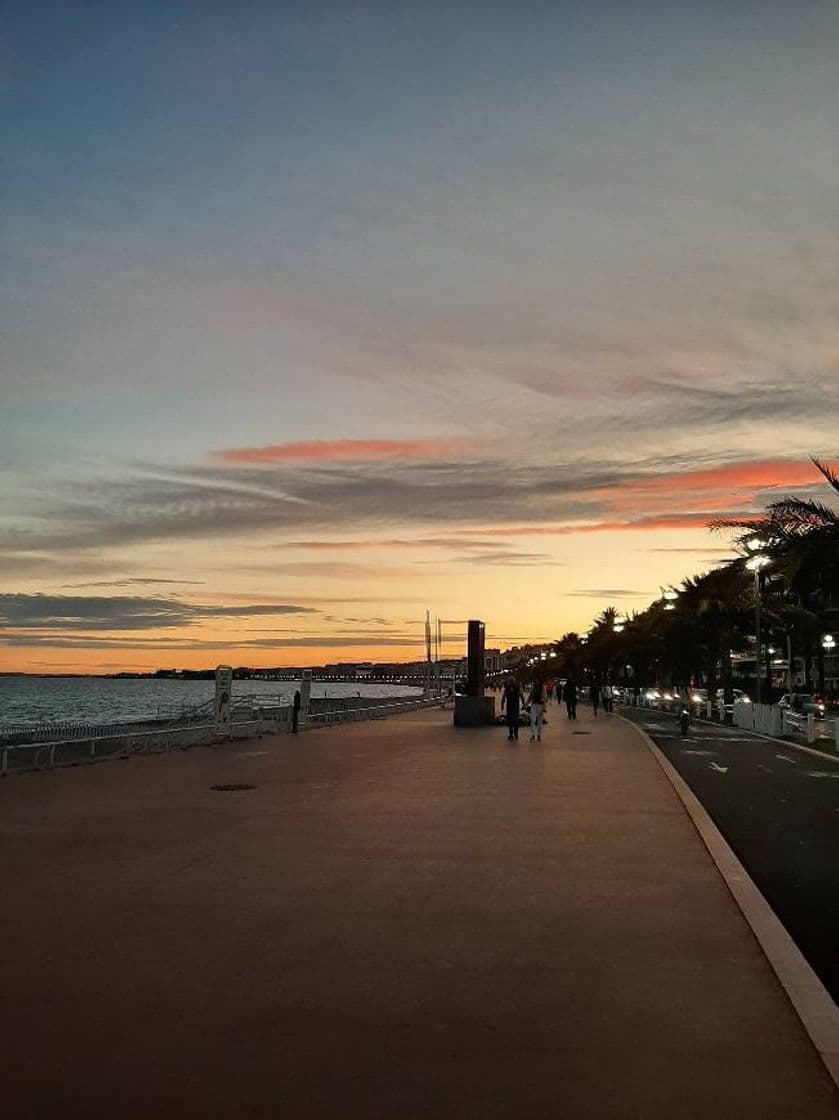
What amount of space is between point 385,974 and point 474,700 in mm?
37285

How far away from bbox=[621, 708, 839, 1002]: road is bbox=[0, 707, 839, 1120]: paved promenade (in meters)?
0.54

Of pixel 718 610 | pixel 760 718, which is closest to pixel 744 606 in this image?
pixel 718 610

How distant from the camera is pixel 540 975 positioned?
7055 millimetres

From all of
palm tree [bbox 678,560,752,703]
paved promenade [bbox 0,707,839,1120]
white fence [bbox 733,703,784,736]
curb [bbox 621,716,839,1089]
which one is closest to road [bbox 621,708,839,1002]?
curb [bbox 621,716,839,1089]

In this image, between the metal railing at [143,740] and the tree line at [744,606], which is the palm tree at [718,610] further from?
the metal railing at [143,740]

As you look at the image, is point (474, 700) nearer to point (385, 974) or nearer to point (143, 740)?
point (143, 740)

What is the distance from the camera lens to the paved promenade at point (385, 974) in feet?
16.9

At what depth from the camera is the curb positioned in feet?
19.3

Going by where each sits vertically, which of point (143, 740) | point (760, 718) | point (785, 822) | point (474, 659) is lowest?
point (785, 822)

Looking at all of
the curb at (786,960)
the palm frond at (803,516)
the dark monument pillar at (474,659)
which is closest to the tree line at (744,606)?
the palm frond at (803,516)

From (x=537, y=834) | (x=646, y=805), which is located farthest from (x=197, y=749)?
(x=537, y=834)

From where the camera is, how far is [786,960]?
745cm

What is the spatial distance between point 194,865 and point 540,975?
4.93 metres

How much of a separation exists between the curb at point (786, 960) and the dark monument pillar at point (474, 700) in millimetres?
30854
